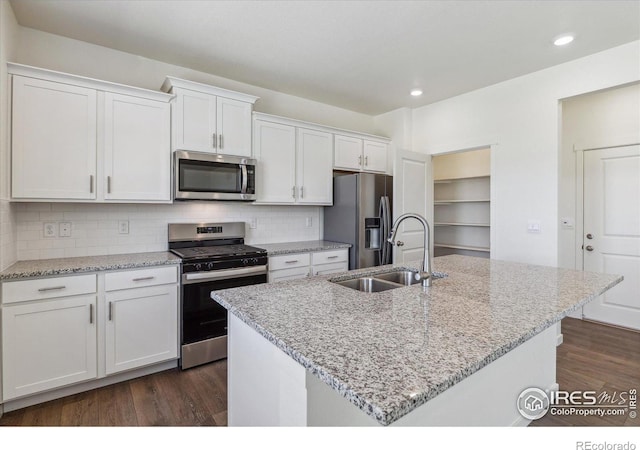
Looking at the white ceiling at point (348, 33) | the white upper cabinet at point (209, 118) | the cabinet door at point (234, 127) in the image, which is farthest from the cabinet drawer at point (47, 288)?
the white ceiling at point (348, 33)

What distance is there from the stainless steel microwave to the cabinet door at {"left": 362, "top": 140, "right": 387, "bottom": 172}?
151 centimetres

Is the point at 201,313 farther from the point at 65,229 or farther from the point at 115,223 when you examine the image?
the point at 65,229

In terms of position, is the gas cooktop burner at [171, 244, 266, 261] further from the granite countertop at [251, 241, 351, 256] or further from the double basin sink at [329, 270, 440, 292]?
the double basin sink at [329, 270, 440, 292]

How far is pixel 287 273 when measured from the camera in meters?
3.14

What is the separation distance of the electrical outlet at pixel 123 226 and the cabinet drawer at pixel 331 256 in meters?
1.67

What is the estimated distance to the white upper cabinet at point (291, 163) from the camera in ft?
10.6

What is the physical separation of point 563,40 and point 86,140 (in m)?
3.60

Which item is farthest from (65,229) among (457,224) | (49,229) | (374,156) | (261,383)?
(457,224)

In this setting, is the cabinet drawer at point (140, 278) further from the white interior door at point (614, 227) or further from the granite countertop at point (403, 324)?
the white interior door at point (614, 227)

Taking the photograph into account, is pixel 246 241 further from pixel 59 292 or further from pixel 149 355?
pixel 59 292

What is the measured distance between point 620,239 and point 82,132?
5029 mm

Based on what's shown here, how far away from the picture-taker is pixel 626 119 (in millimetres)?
3428

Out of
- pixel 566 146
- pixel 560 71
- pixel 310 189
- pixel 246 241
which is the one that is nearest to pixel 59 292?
pixel 246 241

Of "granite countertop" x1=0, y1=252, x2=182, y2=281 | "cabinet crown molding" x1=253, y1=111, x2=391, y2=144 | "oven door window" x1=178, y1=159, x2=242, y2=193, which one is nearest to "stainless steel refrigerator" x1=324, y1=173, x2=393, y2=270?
"cabinet crown molding" x1=253, y1=111, x2=391, y2=144
